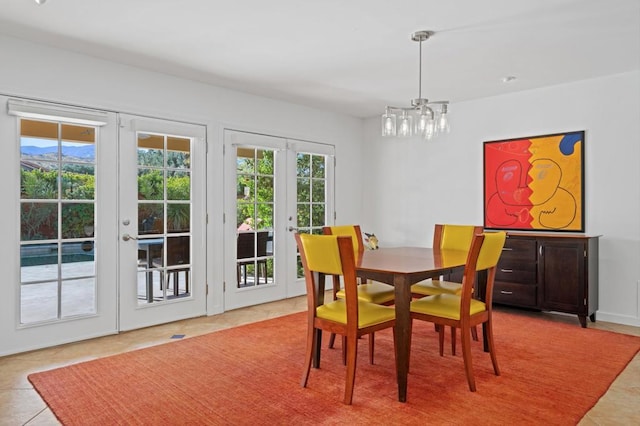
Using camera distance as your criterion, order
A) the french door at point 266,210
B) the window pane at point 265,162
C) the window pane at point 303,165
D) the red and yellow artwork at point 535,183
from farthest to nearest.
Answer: the window pane at point 303,165, the window pane at point 265,162, the french door at point 266,210, the red and yellow artwork at point 535,183

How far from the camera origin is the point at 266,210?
17.3 feet

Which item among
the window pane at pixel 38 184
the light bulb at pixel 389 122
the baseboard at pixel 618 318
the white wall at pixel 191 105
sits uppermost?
the white wall at pixel 191 105

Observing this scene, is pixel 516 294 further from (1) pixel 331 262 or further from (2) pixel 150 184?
(2) pixel 150 184

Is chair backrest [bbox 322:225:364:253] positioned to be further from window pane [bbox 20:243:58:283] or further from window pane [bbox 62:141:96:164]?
window pane [bbox 20:243:58:283]

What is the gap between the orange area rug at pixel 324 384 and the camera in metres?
Result: 2.39

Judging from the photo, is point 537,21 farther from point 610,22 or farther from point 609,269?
point 609,269

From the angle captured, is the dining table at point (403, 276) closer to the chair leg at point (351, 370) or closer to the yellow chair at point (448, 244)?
the chair leg at point (351, 370)

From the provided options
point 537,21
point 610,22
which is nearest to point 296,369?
point 537,21

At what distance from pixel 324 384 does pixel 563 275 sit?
9.04ft

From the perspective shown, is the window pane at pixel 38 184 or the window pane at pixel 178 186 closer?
the window pane at pixel 38 184

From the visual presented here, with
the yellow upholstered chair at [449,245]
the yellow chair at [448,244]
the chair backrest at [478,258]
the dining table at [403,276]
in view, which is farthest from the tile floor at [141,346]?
the yellow chair at [448,244]

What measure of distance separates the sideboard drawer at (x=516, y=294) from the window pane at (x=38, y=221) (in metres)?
4.19

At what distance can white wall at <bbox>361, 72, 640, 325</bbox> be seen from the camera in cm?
427

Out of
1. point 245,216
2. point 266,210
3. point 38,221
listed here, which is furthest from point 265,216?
point 38,221
